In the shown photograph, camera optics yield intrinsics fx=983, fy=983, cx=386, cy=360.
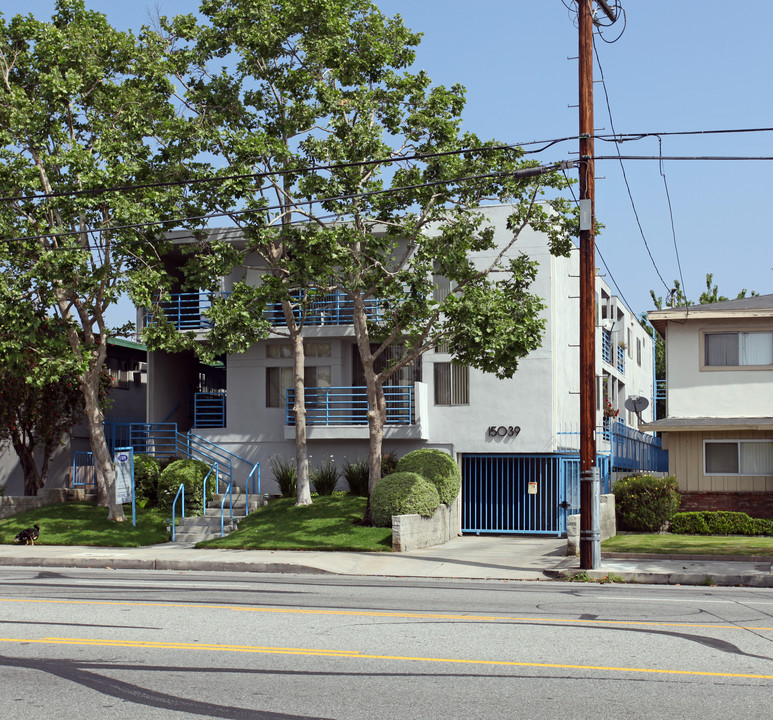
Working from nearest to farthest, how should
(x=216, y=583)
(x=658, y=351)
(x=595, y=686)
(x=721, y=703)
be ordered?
1. (x=721, y=703)
2. (x=595, y=686)
3. (x=216, y=583)
4. (x=658, y=351)

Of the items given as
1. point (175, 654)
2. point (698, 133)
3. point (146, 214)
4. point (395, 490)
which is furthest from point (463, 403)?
point (175, 654)

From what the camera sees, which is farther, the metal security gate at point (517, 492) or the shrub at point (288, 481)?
the shrub at point (288, 481)

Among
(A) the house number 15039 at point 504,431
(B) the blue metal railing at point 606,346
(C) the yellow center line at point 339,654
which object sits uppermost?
(B) the blue metal railing at point 606,346

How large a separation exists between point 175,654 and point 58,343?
17645 millimetres

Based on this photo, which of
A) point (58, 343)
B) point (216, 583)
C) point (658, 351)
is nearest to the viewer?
point (216, 583)

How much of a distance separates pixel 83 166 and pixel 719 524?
59.5 feet

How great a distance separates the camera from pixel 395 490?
23375 mm

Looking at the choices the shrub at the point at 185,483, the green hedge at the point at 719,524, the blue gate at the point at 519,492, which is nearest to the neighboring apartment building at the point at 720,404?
the green hedge at the point at 719,524

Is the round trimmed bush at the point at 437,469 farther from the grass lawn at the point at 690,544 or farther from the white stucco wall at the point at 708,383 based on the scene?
the white stucco wall at the point at 708,383

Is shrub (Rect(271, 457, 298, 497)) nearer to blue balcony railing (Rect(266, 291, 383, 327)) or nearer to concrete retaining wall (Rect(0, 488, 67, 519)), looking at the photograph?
blue balcony railing (Rect(266, 291, 383, 327))

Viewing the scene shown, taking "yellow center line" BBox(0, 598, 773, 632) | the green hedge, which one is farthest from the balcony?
"yellow center line" BBox(0, 598, 773, 632)

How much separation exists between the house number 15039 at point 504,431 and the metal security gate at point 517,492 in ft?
2.27

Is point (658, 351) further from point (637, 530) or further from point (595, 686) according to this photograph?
point (595, 686)

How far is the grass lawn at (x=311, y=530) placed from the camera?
73.7ft
